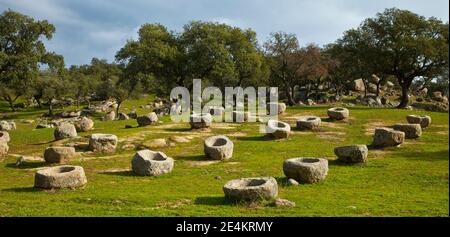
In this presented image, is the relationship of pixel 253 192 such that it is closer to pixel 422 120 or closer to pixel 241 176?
pixel 241 176

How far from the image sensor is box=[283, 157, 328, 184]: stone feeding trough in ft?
66.8

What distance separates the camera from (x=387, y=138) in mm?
29812

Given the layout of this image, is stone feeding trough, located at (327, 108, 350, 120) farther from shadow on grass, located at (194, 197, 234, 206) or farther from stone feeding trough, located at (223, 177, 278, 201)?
shadow on grass, located at (194, 197, 234, 206)

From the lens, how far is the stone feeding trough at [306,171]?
66.8 ft

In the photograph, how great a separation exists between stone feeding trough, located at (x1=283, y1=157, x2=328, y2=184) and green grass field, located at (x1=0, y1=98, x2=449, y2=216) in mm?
479

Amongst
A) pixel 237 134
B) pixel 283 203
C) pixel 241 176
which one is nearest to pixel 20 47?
pixel 237 134

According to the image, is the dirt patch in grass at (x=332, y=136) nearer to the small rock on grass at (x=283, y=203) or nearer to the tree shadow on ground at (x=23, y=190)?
the small rock on grass at (x=283, y=203)

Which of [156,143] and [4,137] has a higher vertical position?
[4,137]

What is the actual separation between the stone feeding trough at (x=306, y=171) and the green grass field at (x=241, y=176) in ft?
1.57

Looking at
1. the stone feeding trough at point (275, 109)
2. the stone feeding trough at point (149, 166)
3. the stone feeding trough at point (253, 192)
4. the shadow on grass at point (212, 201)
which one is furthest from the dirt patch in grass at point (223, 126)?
the stone feeding trough at point (253, 192)

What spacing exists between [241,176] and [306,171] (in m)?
3.87

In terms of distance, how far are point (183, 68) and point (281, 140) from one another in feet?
97.4

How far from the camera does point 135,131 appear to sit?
37.4m
